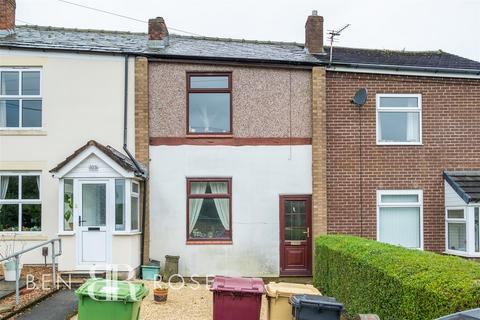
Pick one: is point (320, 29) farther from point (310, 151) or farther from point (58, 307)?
point (58, 307)

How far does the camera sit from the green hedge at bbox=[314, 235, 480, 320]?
237 inches

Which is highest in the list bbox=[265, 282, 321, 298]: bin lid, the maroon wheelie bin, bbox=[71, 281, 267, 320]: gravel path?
bbox=[265, 282, 321, 298]: bin lid

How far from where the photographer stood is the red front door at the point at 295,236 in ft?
47.5

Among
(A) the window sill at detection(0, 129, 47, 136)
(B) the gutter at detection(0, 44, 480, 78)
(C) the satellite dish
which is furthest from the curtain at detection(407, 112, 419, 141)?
(A) the window sill at detection(0, 129, 47, 136)

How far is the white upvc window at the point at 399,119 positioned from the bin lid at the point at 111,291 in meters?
8.87

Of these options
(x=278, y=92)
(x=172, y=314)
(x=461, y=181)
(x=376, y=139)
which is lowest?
(x=172, y=314)

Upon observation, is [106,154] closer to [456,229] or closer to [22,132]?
[22,132]

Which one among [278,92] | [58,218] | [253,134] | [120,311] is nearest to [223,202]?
[253,134]

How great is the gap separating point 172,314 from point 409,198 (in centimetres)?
779

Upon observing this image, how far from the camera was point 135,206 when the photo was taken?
13930 millimetres

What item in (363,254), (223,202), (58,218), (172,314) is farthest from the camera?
(223,202)

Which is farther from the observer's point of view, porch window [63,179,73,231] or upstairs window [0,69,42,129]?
upstairs window [0,69,42,129]

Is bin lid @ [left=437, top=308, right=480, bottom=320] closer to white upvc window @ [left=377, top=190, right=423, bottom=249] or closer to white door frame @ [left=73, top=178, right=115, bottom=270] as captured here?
white door frame @ [left=73, top=178, right=115, bottom=270]

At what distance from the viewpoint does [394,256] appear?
8.10m
